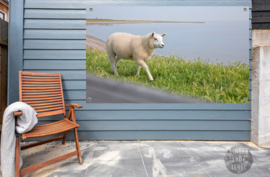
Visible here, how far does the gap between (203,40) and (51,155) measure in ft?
8.20

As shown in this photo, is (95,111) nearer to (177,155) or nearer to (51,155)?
(51,155)

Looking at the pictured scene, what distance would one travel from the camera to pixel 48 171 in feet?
5.28

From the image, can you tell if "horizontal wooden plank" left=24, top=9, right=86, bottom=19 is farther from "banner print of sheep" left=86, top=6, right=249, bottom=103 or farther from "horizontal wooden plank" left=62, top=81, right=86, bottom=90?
"horizontal wooden plank" left=62, top=81, right=86, bottom=90

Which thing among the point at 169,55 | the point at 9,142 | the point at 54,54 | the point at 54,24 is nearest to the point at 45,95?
the point at 54,54

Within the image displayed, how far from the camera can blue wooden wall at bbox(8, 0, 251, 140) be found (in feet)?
7.53

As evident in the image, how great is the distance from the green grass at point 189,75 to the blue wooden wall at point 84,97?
5.9 inches

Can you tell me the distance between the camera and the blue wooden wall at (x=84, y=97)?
2.29m

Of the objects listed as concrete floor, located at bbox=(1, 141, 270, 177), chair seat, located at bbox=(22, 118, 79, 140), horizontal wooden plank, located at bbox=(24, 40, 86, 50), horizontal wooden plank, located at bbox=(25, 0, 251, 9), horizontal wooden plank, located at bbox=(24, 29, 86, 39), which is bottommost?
concrete floor, located at bbox=(1, 141, 270, 177)

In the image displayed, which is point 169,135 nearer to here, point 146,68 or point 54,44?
point 146,68

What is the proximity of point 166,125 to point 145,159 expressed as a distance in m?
0.69

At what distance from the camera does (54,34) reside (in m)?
2.32

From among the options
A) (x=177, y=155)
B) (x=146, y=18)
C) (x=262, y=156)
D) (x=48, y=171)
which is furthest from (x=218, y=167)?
(x=146, y=18)

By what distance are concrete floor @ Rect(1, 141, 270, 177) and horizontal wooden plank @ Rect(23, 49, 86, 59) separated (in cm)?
121

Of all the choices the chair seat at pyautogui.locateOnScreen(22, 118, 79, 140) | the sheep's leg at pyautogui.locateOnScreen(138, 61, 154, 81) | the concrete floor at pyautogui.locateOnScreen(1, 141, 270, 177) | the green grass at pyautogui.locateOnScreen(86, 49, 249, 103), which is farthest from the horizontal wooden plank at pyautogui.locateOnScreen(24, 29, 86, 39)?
the concrete floor at pyautogui.locateOnScreen(1, 141, 270, 177)
